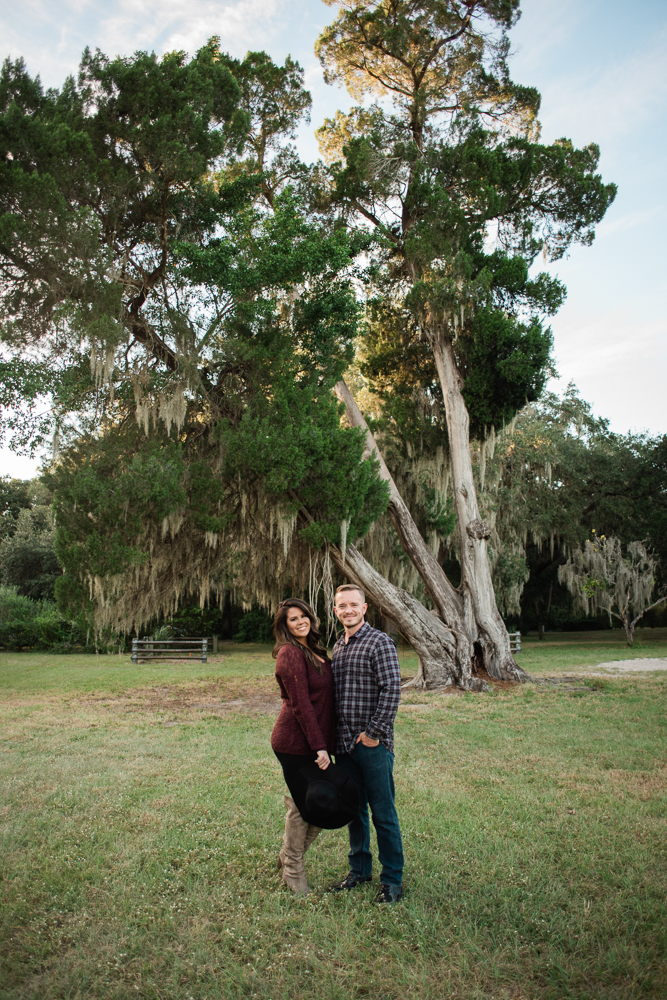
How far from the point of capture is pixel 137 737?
734cm

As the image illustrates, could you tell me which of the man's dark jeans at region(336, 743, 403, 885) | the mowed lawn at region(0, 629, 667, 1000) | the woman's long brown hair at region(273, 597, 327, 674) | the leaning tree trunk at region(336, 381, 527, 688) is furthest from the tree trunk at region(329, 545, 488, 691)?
the man's dark jeans at region(336, 743, 403, 885)

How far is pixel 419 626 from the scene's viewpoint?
11812mm

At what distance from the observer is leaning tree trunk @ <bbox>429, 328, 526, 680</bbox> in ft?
39.9

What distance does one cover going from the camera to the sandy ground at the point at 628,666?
13.7 metres

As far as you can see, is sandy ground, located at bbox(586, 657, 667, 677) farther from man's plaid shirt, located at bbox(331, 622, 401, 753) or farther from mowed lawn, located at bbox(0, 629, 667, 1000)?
man's plaid shirt, located at bbox(331, 622, 401, 753)

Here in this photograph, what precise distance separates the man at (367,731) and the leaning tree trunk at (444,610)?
26.4 ft

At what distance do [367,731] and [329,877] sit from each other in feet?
3.32

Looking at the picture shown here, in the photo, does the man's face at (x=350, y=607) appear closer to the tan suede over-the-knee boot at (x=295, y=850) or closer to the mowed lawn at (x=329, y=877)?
the tan suede over-the-knee boot at (x=295, y=850)

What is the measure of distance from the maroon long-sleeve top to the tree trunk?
807 centimetres

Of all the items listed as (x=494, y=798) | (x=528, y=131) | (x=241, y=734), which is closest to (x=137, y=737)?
(x=241, y=734)

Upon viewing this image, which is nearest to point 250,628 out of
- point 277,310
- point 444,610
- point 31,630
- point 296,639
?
point 31,630

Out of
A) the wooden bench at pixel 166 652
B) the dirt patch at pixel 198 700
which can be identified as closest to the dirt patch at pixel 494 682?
the dirt patch at pixel 198 700

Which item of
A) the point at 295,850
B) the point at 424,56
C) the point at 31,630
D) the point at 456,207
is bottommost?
the point at 295,850

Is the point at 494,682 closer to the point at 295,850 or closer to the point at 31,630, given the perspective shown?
the point at 295,850
